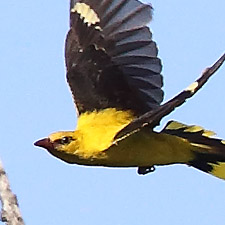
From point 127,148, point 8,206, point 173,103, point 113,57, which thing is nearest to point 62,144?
point 127,148

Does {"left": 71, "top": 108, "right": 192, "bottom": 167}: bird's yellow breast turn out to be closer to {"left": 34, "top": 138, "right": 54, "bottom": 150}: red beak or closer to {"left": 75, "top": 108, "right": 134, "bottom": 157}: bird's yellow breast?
{"left": 75, "top": 108, "right": 134, "bottom": 157}: bird's yellow breast

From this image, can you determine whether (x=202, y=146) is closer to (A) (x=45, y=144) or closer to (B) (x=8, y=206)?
(A) (x=45, y=144)

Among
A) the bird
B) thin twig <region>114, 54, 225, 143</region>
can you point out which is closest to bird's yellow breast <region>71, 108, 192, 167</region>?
the bird

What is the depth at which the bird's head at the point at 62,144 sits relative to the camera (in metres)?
3.25

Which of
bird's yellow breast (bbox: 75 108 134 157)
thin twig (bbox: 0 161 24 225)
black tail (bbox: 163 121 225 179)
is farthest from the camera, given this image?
black tail (bbox: 163 121 225 179)

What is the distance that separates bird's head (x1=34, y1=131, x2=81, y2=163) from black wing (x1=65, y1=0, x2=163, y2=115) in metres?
A: 0.41

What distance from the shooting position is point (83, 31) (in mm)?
4047

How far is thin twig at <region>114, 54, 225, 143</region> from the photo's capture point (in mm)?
2793

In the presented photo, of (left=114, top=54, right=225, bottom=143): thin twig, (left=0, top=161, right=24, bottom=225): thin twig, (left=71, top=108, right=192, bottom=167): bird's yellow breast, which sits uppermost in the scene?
(left=114, top=54, right=225, bottom=143): thin twig

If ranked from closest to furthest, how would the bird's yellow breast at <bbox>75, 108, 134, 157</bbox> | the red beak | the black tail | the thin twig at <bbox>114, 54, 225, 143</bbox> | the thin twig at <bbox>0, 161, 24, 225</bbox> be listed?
the thin twig at <bbox>0, 161, 24, 225</bbox> → the thin twig at <bbox>114, 54, 225, 143</bbox> → the red beak → the bird's yellow breast at <bbox>75, 108, 134, 157</bbox> → the black tail

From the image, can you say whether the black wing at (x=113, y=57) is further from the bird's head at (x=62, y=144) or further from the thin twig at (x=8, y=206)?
the thin twig at (x=8, y=206)

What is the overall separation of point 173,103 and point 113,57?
1036mm

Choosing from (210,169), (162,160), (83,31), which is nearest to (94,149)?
(162,160)

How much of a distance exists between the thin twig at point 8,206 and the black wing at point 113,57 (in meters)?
1.50
